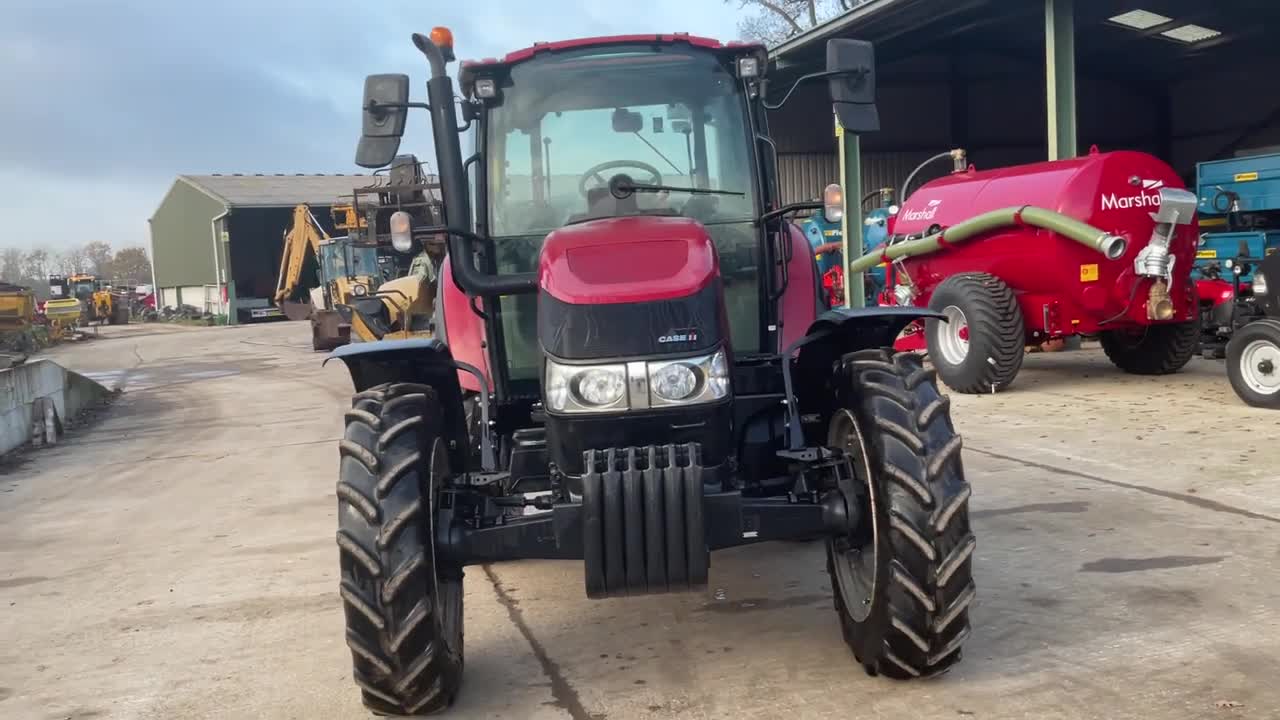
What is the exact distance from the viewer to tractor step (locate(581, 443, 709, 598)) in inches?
140

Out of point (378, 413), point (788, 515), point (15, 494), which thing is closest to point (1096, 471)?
point (788, 515)

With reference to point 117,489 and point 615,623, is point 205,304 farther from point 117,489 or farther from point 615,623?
point 615,623

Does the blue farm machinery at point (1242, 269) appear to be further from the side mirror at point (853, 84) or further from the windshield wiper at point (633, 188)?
the windshield wiper at point (633, 188)

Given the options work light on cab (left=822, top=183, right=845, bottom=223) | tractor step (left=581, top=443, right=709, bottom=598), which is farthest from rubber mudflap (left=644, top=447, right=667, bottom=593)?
work light on cab (left=822, top=183, right=845, bottom=223)

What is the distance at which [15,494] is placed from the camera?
349 inches

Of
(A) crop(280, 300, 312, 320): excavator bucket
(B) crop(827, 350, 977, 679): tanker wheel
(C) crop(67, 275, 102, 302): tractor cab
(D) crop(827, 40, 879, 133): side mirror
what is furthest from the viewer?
(C) crop(67, 275, 102, 302): tractor cab

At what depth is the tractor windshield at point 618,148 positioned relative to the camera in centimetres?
480

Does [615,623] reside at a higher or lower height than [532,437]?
lower

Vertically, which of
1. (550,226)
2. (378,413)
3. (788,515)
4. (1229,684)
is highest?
(550,226)

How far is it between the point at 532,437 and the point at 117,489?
573 centimetres

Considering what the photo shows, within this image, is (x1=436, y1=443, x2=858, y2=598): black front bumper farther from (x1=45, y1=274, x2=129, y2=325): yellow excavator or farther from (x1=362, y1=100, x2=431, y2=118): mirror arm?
(x1=45, y1=274, x2=129, y2=325): yellow excavator

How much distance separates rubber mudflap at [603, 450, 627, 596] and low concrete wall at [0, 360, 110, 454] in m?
9.22

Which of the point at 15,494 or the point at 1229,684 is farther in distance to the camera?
the point at 15,494

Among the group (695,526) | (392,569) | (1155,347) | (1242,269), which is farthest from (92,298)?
(695,526)
